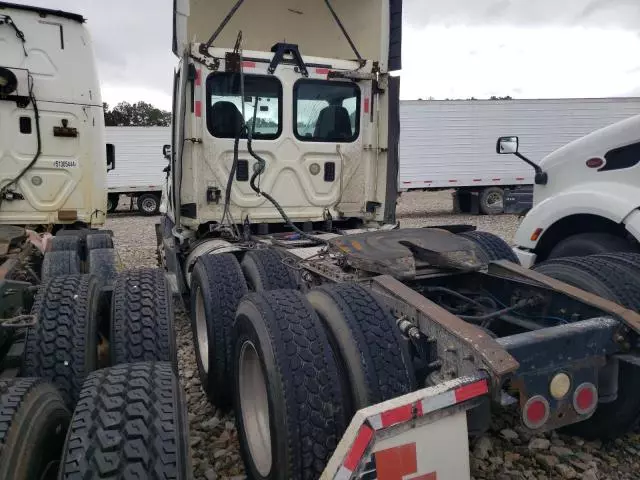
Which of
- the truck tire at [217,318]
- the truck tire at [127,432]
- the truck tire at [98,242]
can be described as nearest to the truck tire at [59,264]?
the truck tire at [98,242]

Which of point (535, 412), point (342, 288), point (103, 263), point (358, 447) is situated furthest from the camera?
point (103, 263)

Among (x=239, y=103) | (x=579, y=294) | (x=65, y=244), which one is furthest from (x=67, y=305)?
(x=239, y=103)

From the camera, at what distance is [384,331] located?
7.86 feet

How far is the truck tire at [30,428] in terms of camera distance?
170cm

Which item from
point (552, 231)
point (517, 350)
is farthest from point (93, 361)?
point (552, 231)

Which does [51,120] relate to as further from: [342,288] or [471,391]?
[471,391]

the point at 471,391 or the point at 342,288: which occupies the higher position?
the point at 342,288

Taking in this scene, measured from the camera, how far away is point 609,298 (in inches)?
119

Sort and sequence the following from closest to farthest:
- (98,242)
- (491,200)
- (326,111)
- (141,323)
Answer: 1. (141,323)
2. (98,242)
3. (326,111)
4. (491,200)

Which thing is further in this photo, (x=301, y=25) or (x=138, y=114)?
(x=138, y=114)

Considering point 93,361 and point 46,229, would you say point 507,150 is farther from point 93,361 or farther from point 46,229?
point 46,229

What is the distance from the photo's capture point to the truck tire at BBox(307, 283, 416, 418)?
7.38ft

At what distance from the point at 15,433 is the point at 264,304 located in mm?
A: 1139

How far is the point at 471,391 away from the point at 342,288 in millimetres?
918
